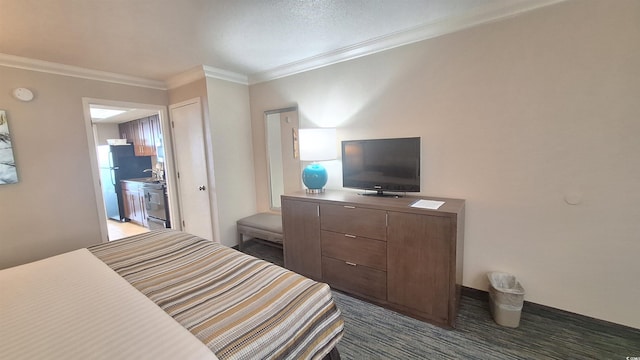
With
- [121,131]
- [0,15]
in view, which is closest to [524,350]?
[0,15]

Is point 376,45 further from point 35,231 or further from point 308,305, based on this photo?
point 35,231

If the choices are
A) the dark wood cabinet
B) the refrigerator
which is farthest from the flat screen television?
the refrigerator

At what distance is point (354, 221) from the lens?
2.21 metres

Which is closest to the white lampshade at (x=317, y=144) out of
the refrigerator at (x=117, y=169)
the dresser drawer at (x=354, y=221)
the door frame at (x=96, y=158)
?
the dresser drawer at (x=354, y=221)

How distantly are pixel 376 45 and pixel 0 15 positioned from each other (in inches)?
113

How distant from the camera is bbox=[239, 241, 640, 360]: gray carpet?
165 cm

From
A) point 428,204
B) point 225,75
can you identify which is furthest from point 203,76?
point 428,204

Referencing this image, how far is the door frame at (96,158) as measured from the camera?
2971 millimetres

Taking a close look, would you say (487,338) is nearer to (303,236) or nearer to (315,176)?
(303,236)

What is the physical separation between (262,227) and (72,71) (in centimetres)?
276

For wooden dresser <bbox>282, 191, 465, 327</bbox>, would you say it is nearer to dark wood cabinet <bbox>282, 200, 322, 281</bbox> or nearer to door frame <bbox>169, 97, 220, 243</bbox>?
dark wood cabinet <bbox>282, 200, 322, 281</bbox>

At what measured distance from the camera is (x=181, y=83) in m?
3.42

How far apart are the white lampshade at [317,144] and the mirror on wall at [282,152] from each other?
0.60 meters

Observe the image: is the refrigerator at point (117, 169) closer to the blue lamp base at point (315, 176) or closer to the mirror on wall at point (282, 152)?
the mirror on wall at point (282, 152)
